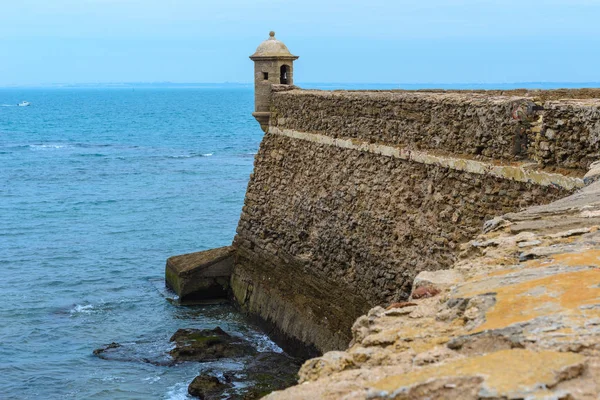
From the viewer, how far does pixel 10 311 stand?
2089 centimetres

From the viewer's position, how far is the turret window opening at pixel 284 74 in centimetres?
2069

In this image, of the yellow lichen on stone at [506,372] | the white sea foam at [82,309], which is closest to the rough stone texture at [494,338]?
the yellow lichen on stone at [506,372]

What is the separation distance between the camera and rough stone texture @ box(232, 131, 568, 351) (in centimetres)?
1196

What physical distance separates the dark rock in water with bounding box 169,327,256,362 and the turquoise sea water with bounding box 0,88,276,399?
0.50 meters

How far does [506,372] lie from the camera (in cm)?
346

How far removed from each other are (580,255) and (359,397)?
7.52 feet

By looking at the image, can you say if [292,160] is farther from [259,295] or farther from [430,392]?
[430,392]

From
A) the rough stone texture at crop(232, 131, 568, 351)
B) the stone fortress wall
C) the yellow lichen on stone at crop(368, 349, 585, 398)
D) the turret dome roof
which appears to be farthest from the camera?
the turret dome roof

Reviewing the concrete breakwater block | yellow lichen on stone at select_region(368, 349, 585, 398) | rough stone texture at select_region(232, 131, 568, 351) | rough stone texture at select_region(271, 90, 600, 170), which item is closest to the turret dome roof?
rough stone texture at select_region(232, 131, 568, 351)

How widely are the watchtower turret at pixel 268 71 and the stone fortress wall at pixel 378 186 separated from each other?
444 millimetres

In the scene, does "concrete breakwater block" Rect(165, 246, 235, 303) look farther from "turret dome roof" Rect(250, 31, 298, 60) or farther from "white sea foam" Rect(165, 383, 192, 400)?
"white sea foam" Rect(165, 383, 192, 400)

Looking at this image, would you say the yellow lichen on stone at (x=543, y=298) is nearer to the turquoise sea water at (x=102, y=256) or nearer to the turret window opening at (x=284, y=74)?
the turquoise sea water at (x=102, y=256)

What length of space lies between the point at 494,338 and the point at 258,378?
11.6m

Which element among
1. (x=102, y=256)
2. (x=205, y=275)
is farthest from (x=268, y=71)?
(x=102, y=256)
